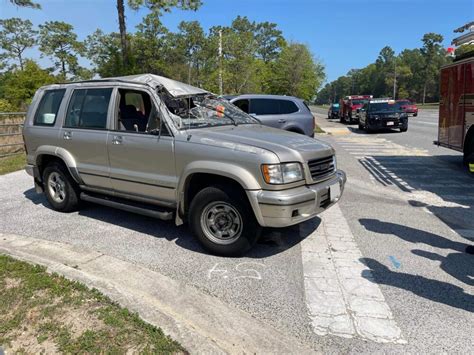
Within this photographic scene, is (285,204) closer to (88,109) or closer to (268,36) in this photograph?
(88,109)

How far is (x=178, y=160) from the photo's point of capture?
13.8 feet

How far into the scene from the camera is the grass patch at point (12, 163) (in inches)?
381

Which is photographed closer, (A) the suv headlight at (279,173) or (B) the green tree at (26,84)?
(A) the suv headlight at (279,173)

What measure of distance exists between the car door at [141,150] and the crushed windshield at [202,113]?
229 mm

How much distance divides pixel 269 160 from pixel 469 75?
6.72 m

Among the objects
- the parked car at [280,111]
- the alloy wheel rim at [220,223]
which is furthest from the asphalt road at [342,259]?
the parked car at [280,111]

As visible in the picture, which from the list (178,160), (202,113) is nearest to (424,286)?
(178,160)

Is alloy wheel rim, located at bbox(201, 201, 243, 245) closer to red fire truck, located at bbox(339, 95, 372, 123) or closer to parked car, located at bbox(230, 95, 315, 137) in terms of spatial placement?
parked car, located at bbox(230, 95, 315, 137)

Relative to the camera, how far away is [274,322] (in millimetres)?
3006

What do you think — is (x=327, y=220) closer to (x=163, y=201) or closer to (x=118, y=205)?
(x=163, y=201)

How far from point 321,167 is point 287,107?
6.86m

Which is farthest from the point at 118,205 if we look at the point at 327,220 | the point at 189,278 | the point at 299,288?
the point at 327,220

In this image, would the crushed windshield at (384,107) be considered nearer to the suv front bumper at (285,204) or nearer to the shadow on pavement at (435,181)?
the shadow on pavement at (435,181)

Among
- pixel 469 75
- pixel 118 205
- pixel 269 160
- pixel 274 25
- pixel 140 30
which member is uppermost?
pixel 274 25
